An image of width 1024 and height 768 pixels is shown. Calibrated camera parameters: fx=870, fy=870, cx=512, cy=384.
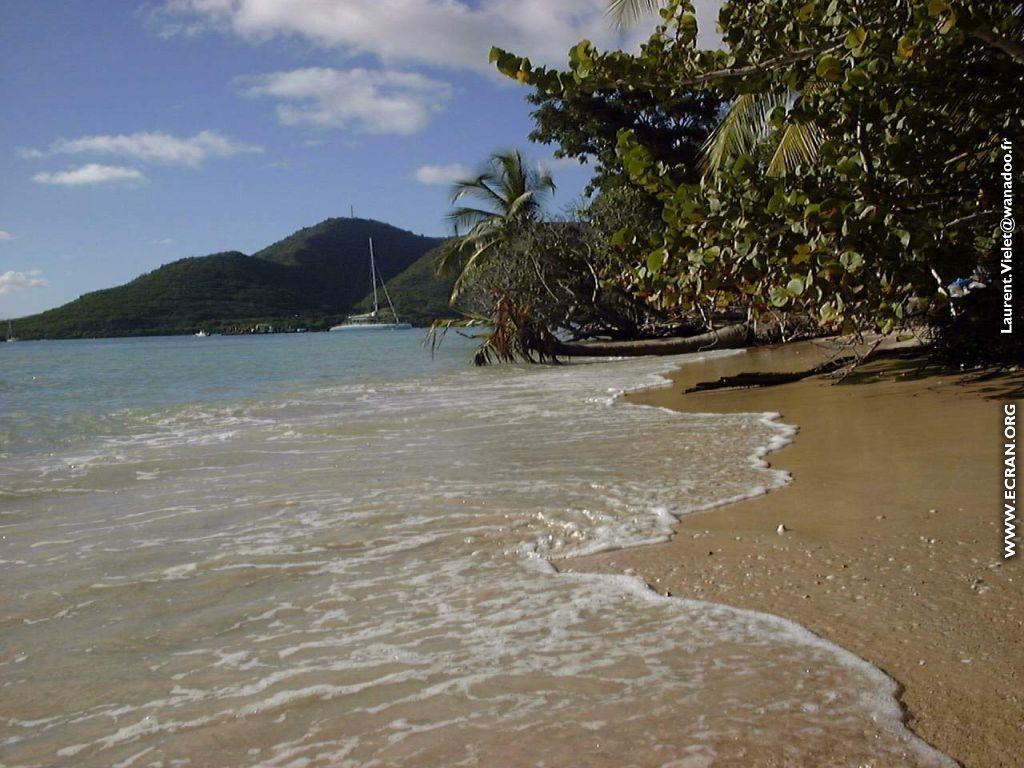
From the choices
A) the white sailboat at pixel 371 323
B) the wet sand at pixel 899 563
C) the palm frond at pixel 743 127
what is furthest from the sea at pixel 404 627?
the white sailboat at pixel 371 323

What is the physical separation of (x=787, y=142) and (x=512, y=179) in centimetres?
1825

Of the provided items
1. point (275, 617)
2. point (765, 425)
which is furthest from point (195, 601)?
point (765, 425)

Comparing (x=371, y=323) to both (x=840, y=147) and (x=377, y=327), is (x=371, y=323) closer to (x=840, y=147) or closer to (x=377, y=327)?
(x=377, y=327)

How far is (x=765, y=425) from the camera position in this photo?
7770mm

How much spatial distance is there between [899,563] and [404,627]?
6.64 ft

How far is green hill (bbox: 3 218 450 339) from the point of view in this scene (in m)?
91.0

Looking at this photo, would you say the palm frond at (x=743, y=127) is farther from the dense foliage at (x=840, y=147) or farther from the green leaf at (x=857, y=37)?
the green leaf at (x=857, y=37)

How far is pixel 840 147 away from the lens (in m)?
5.07

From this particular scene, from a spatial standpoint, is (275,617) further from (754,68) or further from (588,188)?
(588,188)

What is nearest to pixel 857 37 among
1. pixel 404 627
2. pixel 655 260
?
pixel 655 260

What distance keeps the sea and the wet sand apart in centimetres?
15

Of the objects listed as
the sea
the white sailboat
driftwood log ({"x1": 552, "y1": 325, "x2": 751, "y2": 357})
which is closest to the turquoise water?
driftwood log ({"x1": 552, "y1": 325, "x2": 751, "y2": 357})

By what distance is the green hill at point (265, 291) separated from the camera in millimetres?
91000

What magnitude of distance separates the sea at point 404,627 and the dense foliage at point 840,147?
141 cm
